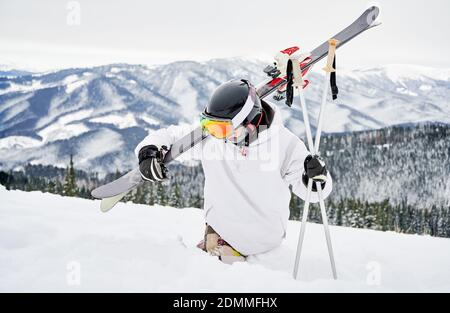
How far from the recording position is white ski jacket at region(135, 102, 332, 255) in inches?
160

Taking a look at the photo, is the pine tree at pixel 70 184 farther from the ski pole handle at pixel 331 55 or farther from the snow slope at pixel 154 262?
the ski pole handle at pixel 331 55

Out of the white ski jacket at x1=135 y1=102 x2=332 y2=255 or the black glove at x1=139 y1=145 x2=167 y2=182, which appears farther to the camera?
the black glove at x1=139 y1=145 x2=167 y2=182

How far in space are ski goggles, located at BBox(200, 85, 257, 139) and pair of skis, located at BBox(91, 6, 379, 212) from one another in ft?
1.88

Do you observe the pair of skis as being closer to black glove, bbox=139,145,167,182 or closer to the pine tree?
black glove, bbox=139,145,167,182

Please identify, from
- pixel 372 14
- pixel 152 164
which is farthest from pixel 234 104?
pixel 372 14

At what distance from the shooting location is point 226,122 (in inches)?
147

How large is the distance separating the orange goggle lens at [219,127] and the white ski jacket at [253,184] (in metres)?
0.41

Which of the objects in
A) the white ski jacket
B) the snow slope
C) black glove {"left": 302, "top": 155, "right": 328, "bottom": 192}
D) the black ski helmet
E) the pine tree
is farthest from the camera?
the pine tree

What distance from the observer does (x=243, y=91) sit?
12.6ft

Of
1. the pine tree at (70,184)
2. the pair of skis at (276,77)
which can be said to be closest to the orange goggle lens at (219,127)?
the pair of skis at (276,77)

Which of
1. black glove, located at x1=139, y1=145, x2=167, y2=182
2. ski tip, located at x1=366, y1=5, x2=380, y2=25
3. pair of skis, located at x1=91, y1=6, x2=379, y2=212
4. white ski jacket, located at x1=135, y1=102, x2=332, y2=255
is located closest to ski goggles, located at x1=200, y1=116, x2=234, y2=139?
white ski jacket, located at x1=135, y1=102, x2=332, y2=255
